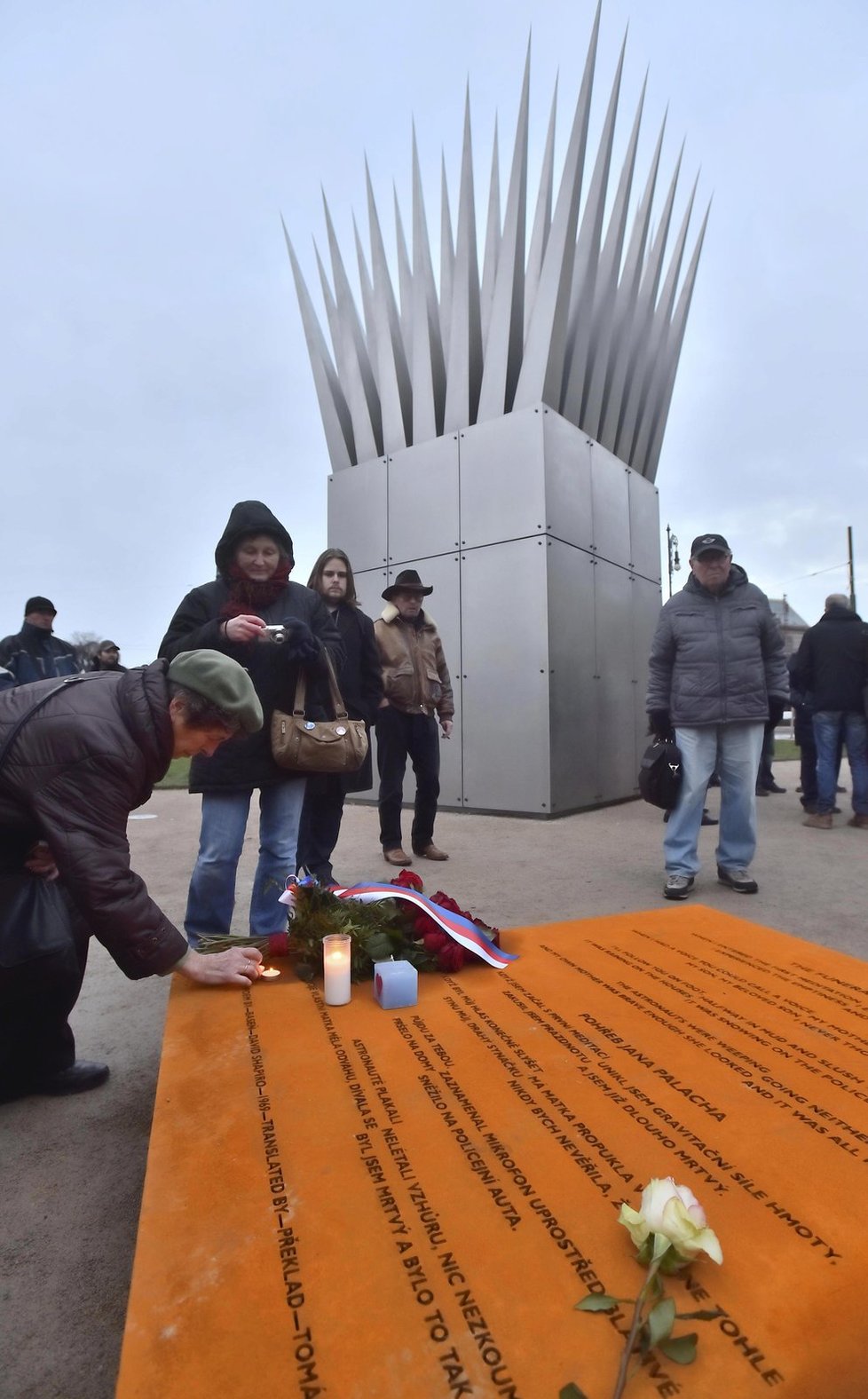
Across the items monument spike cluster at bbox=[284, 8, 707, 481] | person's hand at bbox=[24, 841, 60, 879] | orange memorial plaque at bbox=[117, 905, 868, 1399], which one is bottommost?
orange memorial plaque at bbox=[117, 905, 868, 1399]

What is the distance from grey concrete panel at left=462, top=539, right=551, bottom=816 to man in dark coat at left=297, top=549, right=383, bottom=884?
8.96 feet

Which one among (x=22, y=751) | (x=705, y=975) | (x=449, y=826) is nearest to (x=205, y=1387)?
(x=22, y=751)

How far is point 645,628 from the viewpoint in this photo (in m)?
8.23

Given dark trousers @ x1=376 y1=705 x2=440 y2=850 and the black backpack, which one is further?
dark trousers @ x1=376 y1=705 x2=440 y2=850

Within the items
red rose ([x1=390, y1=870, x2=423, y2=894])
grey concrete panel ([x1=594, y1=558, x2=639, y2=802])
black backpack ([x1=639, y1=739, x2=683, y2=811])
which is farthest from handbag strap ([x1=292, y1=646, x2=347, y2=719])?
grey concrete panel ([x1=594, y1=558, x2=639, y2=802])

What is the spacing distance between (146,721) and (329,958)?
0.74 m

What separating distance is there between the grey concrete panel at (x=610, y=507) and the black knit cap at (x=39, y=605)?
5.17 metres

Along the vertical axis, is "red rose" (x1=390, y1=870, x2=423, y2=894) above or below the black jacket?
below

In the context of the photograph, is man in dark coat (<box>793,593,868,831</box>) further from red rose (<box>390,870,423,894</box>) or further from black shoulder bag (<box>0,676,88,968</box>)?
black shoulder bag (<box>0,676,88,968</box>)

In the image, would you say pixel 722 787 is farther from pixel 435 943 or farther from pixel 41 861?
pixel 41 861

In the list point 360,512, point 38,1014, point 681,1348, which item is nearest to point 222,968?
point 38,1014

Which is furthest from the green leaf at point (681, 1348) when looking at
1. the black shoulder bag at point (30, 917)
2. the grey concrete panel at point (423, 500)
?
the grey concrete panel at point (423, 500)

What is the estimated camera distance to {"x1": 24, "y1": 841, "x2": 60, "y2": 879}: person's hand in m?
1.75

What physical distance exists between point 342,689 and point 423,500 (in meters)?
4.15
